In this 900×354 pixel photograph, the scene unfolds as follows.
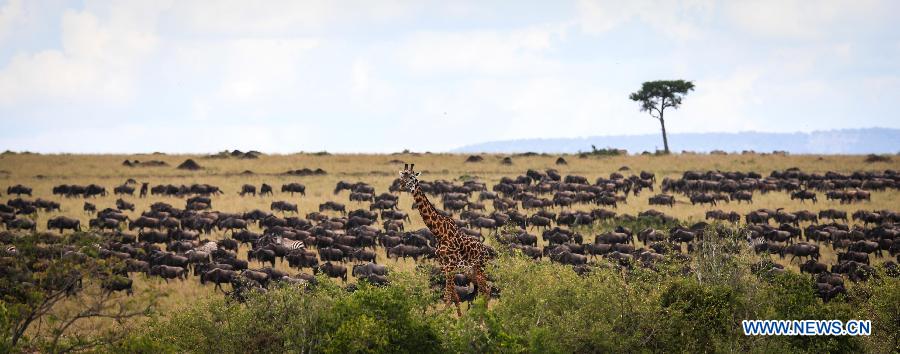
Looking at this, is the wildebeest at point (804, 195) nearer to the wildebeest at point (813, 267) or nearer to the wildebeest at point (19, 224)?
the wildebeest at point (813, 267)

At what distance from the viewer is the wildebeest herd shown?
3438 centimetres

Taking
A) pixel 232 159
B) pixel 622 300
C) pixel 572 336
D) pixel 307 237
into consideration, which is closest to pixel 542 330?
pixel 572 336

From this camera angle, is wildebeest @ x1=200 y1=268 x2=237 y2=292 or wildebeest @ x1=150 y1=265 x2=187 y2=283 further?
wildebeest @ x1=150 y1=265 x2=187 y2=283

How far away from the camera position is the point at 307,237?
40062mm

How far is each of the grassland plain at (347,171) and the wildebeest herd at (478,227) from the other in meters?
1.41

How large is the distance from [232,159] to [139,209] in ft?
110

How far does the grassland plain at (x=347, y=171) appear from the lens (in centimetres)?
5703

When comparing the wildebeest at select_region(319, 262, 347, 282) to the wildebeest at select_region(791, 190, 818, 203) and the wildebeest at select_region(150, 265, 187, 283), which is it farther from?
the wildebeest at select_region(791, 190, 818, 203)

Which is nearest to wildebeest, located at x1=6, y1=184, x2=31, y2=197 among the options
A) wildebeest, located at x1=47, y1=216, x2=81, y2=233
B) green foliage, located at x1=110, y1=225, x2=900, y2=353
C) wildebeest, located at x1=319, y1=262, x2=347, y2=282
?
wildebeest, located at x1=47, y1=216, x2=81, y2=233

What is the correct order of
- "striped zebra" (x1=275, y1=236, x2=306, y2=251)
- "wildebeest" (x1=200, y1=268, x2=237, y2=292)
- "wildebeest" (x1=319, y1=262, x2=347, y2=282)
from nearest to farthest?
"wildebeest" (x1=200, y1=268, x2=237, y2=292) < "wildebeest" (x1=319, y1=262, x2=347, y2=282) < "striped zebra" (x1=275, y1=236, x2=306, y2=251)

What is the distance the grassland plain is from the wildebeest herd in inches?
55.6

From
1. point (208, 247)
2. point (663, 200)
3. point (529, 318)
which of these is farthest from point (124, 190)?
point (529, 318)

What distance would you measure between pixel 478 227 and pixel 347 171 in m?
36.1

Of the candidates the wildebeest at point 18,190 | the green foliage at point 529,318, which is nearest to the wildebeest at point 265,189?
the wildebeest at point 18,190
